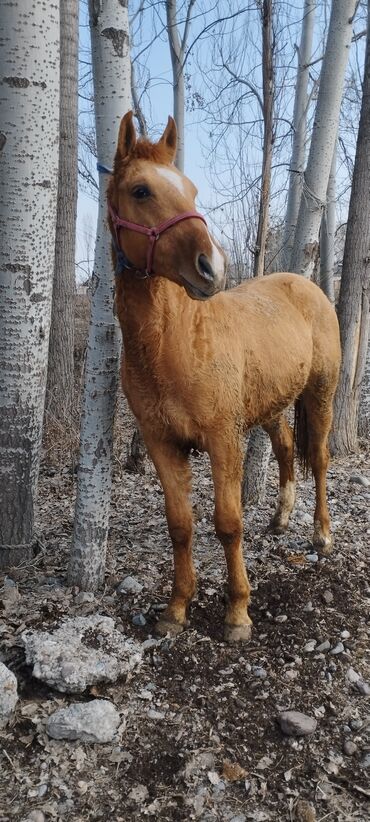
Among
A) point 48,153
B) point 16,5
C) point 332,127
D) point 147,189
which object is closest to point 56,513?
point 48,153

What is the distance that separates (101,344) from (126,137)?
1155 mm

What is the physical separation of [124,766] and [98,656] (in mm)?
555

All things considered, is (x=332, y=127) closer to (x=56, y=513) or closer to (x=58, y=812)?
(x=56, y=513)

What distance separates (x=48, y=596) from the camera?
137 inches

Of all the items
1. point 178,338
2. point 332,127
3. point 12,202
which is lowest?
point 178,338

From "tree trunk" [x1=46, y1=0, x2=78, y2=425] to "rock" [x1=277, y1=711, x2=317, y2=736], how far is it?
4.50 metres

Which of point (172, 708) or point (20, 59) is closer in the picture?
point (172, 708)

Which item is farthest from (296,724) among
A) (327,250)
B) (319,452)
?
(327,250)

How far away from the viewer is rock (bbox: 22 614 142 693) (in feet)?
8.79

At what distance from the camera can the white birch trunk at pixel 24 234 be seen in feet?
10.2

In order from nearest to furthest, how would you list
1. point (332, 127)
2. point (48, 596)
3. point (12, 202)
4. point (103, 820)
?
point (103, 820) → point (12, 202) → point (48, 596) → point (332, 127)

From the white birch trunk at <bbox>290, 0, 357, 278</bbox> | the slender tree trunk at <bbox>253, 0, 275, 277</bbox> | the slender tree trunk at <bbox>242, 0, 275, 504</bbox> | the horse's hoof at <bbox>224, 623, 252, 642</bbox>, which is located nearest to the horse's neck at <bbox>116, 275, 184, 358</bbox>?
the horse's hoof at <bbox>224, 623, 252, 642</bbox>

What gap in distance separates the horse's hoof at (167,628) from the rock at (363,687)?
3.08ft

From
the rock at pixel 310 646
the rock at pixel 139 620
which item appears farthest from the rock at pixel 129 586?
the rock at pixel 310 646
